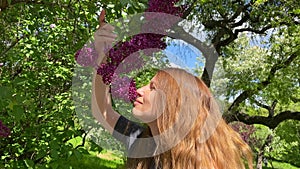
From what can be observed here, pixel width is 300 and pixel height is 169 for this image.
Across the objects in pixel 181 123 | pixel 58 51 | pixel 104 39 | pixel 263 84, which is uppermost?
pixel 104 39

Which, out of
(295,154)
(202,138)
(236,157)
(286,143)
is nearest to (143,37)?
(202,138)

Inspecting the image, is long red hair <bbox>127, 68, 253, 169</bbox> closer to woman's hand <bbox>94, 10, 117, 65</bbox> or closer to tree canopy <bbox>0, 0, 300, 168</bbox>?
woman's hand <bbox>94, 10, 117, 65</bbox>

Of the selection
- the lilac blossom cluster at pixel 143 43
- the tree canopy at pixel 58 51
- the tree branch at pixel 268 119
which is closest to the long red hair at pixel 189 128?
the lilac blossom cluster at pixel 143 43

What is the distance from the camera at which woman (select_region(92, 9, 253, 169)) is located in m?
1.41

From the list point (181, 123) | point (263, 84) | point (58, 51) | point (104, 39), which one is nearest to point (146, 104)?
point (181, 123)

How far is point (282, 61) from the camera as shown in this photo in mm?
8039

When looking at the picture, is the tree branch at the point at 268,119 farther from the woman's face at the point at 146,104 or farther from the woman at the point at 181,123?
the woman's face at the point at 146,104

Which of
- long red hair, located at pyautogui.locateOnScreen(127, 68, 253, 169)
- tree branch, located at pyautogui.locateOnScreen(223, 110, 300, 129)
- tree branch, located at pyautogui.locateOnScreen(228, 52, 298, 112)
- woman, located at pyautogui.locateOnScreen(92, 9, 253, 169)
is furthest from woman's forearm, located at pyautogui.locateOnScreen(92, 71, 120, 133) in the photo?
tree branch, located at pyautogui.locateOnScreen(223, 110, 300, 129)

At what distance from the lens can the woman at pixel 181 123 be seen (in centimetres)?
141

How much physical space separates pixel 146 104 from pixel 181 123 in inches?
5.6

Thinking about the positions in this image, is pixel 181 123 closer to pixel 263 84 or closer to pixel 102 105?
pixel 102 105

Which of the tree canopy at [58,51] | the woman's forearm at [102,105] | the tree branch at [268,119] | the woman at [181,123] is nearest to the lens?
the woman at [181,123]

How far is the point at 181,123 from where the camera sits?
1432 millimetres

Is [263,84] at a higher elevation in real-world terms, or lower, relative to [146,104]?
lower
